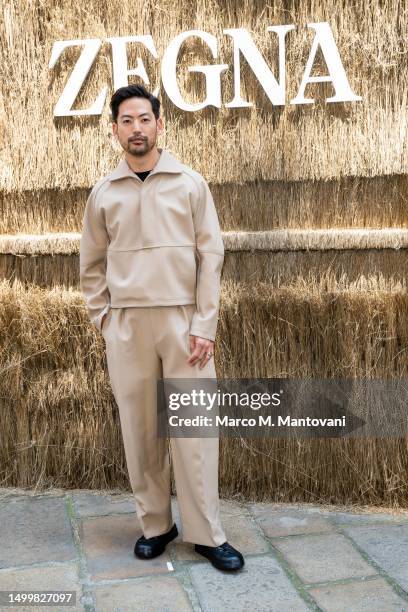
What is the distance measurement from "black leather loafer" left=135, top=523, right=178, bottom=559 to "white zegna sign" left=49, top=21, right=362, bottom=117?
6.57 ft

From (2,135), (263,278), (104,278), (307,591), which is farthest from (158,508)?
(2,135)

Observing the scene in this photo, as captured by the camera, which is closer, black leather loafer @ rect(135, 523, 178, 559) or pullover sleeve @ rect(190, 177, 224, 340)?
pullover sleeve @ rect(190, 177, 224, 340)

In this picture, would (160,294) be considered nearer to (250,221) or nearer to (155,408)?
(155,408)

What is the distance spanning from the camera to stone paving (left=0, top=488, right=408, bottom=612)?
2654 mm

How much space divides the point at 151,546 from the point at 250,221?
1.60 metres

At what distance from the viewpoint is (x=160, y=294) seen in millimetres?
2754

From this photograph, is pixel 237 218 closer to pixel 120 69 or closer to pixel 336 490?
pixel 120 69

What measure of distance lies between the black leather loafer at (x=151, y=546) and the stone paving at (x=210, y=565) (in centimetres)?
3

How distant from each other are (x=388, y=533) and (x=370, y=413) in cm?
58

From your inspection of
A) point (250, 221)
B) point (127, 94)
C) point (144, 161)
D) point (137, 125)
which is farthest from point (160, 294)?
point (250, 221)

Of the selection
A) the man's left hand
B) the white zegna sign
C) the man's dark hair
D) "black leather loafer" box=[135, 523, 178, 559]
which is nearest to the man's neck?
the man's dark hair

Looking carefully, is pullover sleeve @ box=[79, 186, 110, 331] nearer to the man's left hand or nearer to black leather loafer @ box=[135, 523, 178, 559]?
the man's left hand

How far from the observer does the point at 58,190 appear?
3.72 metres

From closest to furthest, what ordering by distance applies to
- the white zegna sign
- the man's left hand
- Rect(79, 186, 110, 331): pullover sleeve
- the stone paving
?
1. the stone paving
2. the man's left hand
3. Rect(79, 186, 110, 331): pullover sleeve
4. the white zegna sign
